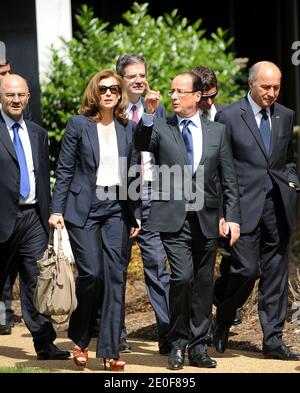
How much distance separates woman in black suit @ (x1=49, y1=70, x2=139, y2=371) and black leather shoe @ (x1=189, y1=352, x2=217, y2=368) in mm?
522

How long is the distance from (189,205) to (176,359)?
1.08 m

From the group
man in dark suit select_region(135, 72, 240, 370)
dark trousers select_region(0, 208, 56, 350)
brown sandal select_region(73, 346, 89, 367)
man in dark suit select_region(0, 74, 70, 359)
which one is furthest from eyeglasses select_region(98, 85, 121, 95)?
brown sandal select_region(73, 346, 89, 367)

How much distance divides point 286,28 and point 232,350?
27.4 feet

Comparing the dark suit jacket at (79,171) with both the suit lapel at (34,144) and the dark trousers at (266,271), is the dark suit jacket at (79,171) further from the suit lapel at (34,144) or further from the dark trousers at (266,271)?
the dark trousers at (266,271)

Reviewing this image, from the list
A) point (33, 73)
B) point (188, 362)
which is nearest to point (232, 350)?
point (188, 362)

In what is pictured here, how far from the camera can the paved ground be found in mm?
8375

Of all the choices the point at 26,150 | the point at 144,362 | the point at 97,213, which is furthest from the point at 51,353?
the point at 26,150

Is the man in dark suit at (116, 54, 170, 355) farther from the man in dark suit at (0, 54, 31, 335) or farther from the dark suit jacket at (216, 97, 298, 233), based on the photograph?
the man in dark suit at (0, 54, 31, 335)

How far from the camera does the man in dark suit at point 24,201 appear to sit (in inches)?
345

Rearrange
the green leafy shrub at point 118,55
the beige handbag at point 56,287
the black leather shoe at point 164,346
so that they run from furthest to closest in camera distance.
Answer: the green leafy shrub at point 118,55 → the black leather shoe at point 164,346 → the beige handbag at point 56,287

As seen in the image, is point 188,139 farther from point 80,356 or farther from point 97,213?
point 80,356

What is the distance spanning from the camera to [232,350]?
9.23 m

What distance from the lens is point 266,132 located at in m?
8.79

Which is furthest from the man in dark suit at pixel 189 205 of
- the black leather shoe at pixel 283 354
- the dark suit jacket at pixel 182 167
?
the black leather shoe at pixel 283 354
